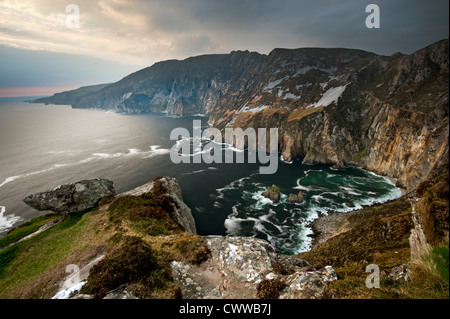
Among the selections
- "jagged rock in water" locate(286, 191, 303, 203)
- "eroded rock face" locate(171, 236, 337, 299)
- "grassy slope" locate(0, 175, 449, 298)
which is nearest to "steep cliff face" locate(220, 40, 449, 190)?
"jagged rock in water" locate(286, 191, 303, 203)

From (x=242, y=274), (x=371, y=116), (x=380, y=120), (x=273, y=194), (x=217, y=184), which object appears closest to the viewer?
(x=242, y=274)

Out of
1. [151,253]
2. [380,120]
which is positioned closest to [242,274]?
[151,253]

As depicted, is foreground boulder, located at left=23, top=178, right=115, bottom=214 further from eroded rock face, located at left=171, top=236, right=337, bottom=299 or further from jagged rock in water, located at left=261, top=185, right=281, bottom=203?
jagged rock in water, located at left=261, top=185, right=281, bottom=203

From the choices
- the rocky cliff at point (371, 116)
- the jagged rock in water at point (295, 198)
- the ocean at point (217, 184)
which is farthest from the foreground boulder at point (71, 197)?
the rocky cliff at point (371, 116)

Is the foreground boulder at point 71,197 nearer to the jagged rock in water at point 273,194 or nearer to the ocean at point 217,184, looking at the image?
the ocean at point 217,184

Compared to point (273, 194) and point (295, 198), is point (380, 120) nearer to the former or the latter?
point (295, 198)

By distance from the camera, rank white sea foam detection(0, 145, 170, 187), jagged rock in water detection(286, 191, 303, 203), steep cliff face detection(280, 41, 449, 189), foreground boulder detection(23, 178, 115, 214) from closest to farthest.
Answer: foreground boulder detection(23, 178, 115, 214), jagged rock in water detection(286, 191, 303, 203), steep cliff face detection(280, 41, 449, 189), white sea foam detection(0, 145, 170, 187)
